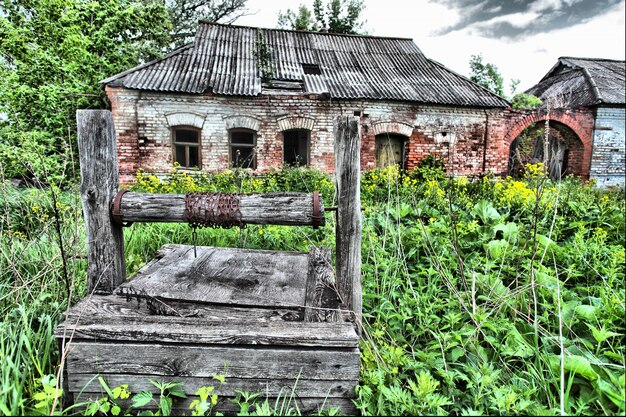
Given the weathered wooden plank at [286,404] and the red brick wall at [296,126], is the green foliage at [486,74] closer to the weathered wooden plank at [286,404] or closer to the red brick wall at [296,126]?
the red brick wall at [296,126]

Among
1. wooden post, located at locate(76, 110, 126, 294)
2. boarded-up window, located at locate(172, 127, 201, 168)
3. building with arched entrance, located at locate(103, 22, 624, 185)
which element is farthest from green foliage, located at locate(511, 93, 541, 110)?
wooden post, located at locate(76, 110, 126, 294)

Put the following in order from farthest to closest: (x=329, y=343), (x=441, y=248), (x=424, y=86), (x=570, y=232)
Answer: (x=424, y=86), (x=570, y=232), (x=441, y=248), (x=329, y=343)

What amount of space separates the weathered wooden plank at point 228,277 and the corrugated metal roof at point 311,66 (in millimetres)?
7519

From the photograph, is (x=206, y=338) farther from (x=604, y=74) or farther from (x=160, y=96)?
(x=604, y=74)

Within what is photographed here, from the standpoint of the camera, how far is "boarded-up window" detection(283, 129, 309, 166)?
11.1 meters

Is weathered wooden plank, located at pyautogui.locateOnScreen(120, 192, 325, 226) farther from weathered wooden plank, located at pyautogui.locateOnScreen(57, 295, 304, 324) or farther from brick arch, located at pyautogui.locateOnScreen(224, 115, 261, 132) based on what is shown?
brick arch, located at pyautogui.locateOnScreen(224, 115, 261, 132)

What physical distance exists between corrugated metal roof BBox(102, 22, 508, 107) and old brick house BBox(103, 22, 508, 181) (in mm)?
36

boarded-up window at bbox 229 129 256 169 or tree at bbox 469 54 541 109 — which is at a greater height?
tree at bbox 469 54 541 109

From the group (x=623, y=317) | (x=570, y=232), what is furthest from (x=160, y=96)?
(x=623, y=317)

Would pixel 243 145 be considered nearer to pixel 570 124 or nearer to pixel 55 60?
pixel 55 60

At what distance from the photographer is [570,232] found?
3844mm

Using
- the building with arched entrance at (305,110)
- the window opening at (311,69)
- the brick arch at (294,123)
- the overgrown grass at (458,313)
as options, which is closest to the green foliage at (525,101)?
the building with arched entrance at (305,110)

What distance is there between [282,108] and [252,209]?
864 centimetres

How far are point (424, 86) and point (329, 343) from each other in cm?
1104
